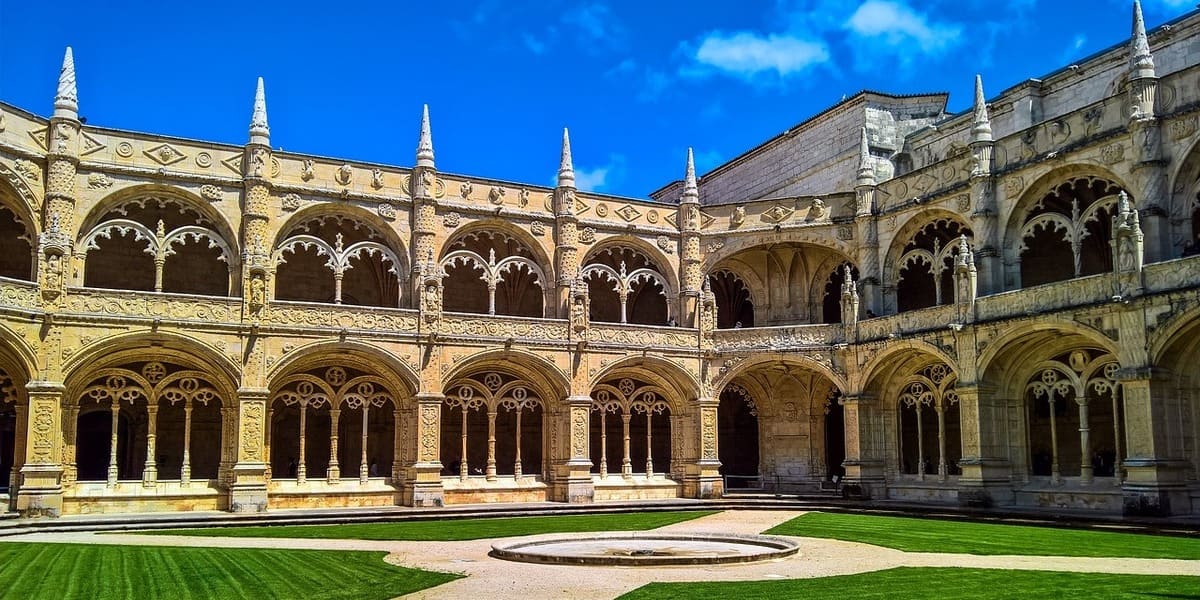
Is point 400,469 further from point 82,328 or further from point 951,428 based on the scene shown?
point 951,428

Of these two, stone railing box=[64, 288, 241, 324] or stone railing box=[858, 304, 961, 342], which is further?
stone railing box=[858, 304, 961, 342]

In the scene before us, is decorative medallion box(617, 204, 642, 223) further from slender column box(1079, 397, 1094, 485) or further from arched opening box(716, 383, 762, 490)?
slender column box(1079, 397, 1094, 485)

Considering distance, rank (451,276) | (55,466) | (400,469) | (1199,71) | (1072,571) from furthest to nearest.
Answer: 1. (451,276)
2. (400,469)
3. (55,466)
4. (1199,71)
5. (1072,571)

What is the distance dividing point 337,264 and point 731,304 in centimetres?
1592

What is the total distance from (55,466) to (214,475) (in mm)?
7360

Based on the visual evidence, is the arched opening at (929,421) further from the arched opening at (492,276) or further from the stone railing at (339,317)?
the stone railing at (339,317)

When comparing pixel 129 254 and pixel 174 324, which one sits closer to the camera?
pixel 174 324

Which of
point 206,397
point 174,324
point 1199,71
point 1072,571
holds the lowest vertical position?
point 1072,571

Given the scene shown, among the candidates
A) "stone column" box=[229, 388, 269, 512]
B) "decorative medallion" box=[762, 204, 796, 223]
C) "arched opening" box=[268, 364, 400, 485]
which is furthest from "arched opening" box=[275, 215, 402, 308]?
"decorative medallion" box=[762, 204, 796, 223]

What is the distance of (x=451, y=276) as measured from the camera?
3878 cm

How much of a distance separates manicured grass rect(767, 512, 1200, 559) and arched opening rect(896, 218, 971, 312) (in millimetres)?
9589

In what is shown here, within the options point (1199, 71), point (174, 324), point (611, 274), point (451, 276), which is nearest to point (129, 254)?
point (174, 324)

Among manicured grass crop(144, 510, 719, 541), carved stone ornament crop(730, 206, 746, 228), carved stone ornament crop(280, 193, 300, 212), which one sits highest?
carved stone ornament crop(730, 206, 746, 228)

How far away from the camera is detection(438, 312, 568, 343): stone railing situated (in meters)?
33.3
